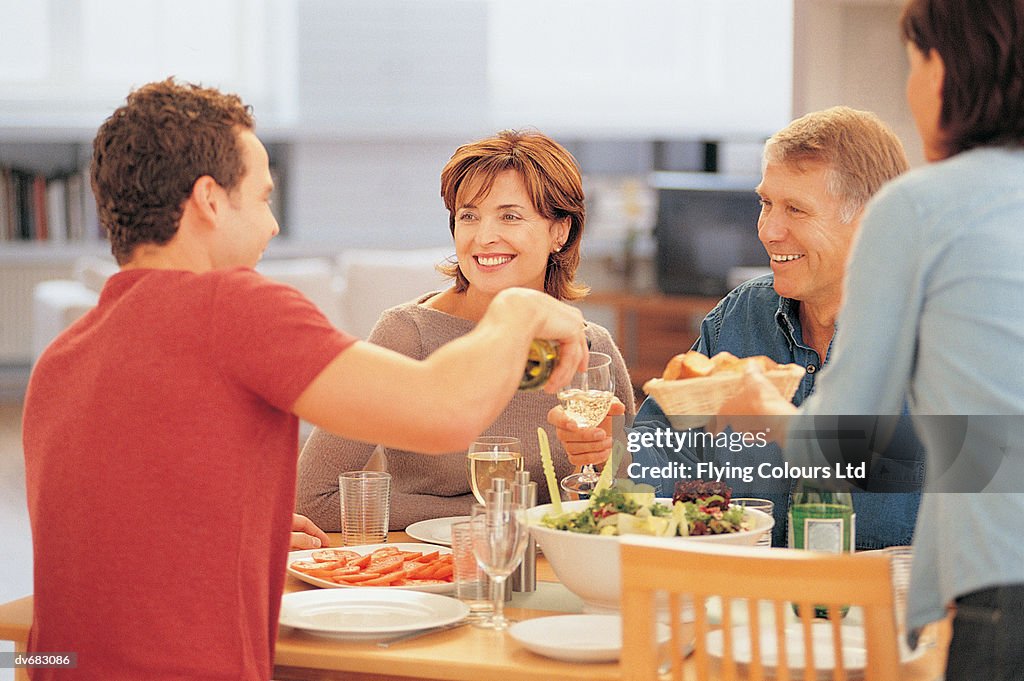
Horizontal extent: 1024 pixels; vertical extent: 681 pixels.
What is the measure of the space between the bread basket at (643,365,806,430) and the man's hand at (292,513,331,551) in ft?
2.30

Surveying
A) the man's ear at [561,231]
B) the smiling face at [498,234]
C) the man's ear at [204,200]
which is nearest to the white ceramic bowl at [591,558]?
the man's ear at [204,200]

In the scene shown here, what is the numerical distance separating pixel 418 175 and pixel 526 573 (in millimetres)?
6806

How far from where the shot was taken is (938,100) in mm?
1304

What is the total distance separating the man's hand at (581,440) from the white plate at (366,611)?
0.42 m

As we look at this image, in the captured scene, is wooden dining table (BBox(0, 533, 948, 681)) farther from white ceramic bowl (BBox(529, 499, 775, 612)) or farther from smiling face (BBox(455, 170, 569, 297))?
smiling face (BBox(455, 170, 569, 297))

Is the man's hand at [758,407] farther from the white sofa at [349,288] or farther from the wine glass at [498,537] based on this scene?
the white sofa at [349,288]

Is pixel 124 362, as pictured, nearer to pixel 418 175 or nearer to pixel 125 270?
pixel 125 270

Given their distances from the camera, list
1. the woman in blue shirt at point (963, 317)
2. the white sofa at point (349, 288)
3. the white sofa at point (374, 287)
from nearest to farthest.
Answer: the woman in blue shirt at point (963, 317)
the white sofa at point (349, 288)
the white sofa at point (374, 287)

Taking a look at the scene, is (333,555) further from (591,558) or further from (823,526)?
(823,526)

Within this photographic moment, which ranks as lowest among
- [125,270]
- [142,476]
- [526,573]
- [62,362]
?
[526,573]

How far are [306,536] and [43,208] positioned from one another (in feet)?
20.3

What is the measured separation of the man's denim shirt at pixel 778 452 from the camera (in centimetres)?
211

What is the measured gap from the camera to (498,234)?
251 cm

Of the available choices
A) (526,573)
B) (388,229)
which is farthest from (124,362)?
(388,229)
